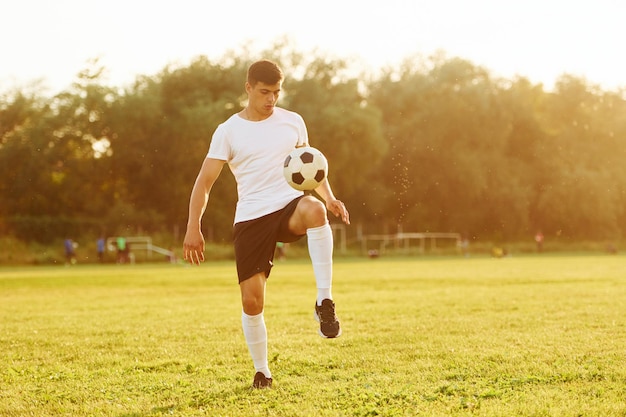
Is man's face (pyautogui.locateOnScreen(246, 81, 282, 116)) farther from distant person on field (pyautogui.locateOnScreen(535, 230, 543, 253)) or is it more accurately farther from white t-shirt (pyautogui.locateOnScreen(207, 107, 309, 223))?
distant person on field (pyautogui.locateOnScreen(535, 230, 543, 253))

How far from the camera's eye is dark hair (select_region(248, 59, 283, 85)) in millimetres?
5793

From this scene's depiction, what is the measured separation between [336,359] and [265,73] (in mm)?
2949

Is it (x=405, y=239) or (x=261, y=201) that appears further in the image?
(x=405, y=239)

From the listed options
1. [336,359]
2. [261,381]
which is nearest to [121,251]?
[336,359]

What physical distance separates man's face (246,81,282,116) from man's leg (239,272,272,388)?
1308 mm

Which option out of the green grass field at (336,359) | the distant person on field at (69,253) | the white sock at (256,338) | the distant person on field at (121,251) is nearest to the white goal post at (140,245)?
the distant person on field at (121,251)

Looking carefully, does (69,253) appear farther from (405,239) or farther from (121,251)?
(405,239)

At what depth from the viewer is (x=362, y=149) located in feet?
186

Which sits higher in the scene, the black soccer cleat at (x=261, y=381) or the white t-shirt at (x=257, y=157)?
the white t-shirt at (x=257, y=157)

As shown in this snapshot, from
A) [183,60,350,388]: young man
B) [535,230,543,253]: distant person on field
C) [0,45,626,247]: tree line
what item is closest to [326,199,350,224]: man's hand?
[183,60,350,388]: young man

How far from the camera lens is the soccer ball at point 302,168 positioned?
233 inches

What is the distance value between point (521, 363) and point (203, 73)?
5172 cm

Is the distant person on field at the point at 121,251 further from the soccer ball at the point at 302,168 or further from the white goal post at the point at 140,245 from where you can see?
the soccer ball at the point at 302,168

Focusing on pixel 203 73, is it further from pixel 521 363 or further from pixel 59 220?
pixel 521 363
